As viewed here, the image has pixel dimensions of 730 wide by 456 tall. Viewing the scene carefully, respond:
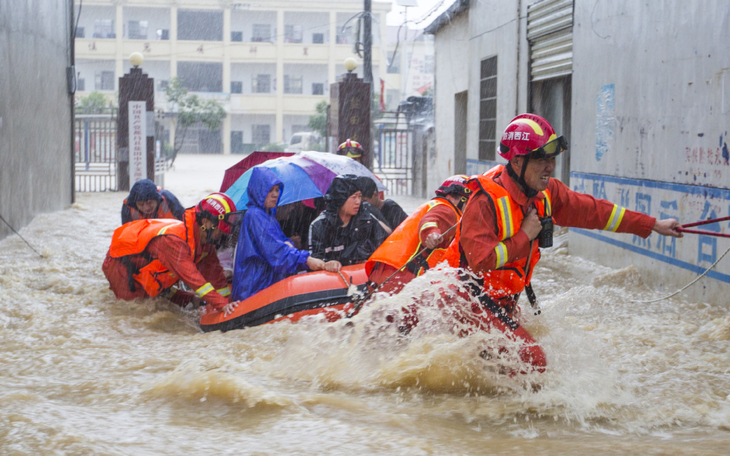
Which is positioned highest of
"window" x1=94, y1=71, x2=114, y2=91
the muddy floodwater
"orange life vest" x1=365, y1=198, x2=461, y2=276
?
"window" x1=94, y1=71, x2=114, y2=91

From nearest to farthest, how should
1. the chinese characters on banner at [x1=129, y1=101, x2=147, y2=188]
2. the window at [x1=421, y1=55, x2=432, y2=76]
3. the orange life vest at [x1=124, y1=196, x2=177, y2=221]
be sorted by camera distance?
the orange life vest at [x1=124, y1=196, x2=177, y2=221]
the chinese characters on banner at [x1=129, y1=101, x2=147, y2=188]
the window at [x1=421, y1=55, x2=432, y2=76]

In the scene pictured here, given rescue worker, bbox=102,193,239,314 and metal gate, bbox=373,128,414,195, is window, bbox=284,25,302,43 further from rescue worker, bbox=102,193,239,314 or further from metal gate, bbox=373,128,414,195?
rescue worker, bbox=102,193,239,314

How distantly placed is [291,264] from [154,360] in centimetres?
141

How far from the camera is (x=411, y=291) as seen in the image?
4.50 m

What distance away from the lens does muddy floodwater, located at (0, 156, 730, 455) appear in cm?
340

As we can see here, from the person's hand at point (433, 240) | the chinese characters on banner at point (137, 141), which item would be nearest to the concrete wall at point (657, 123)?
the person's hand at point (433, 240)

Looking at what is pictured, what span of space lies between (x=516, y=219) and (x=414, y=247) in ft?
3.97

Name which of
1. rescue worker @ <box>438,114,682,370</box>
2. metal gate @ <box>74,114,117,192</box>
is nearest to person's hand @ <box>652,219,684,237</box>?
rescue worker @ <box>438,114,682,370</box>

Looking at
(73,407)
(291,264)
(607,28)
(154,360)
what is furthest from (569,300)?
(73,407)

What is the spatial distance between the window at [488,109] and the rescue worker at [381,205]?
18.1 feet

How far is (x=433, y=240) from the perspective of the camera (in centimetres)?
467

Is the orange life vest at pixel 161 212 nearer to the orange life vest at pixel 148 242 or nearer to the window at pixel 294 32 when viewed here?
the orange life vest at pixel 148 242

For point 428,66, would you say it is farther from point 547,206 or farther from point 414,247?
point 547,206

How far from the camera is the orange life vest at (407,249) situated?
4898 millimetres
